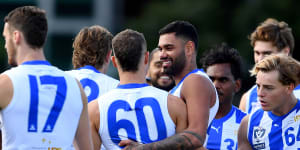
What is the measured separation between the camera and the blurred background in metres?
19.5

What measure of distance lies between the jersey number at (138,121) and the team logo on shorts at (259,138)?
132cm

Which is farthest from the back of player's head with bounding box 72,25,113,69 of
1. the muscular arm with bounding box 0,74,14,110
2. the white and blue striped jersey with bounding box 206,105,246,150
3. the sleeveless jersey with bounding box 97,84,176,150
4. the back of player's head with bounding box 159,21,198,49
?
the muscular arm with bounding box 0,74,14,110

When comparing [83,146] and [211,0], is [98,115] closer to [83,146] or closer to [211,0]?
[83,146]

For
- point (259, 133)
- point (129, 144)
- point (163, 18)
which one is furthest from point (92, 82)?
point (163, 18)

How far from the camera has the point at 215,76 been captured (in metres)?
7.11

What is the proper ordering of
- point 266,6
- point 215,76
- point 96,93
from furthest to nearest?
point 266,6 → point 215,76 → point 96,93

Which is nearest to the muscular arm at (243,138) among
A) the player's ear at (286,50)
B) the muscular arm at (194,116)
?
the muscular arm at (194,116)

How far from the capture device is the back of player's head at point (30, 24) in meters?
4.72

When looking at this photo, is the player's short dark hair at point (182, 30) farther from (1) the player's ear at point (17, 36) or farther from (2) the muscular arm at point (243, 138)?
(1) the player's ear at point (17, 36)

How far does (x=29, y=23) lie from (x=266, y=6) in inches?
623

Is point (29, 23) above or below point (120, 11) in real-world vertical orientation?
Result: above

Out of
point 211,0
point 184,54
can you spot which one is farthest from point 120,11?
point 184,54

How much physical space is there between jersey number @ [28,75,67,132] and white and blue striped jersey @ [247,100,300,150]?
2.19 meters

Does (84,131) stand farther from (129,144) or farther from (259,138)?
(259,138)
